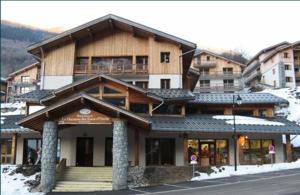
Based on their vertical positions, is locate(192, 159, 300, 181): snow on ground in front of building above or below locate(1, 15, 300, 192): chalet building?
below

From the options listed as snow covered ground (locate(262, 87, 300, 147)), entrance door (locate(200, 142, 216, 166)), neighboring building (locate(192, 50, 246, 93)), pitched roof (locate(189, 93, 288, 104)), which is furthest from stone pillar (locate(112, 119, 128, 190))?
neighboring building (locate(192, 50, 246, 93))

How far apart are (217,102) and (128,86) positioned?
8.40 meters

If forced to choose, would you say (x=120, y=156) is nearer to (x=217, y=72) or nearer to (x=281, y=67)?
(x=281, y=67)

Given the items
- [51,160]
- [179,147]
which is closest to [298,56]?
[179,147]

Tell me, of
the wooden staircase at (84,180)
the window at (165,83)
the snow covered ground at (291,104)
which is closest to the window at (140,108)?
the window at (165,83)

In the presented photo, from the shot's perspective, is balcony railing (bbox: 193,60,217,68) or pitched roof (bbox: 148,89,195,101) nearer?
pitched roof (bbox: 148,89,195,101)

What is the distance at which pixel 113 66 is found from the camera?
95.6ft

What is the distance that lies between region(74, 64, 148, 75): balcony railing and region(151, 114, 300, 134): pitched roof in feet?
13.9

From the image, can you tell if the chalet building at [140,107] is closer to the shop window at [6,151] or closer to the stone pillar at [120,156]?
the shop window at [6,151]

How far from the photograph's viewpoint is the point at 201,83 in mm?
73625

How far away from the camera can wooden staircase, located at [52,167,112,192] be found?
20.2 metres

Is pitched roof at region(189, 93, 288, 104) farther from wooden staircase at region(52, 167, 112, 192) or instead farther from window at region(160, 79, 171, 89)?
wooden staircase at region(52, 167, 112, 192)

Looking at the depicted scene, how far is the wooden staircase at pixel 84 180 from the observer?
66.1ft

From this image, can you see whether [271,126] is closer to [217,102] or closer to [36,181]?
[217,102]
